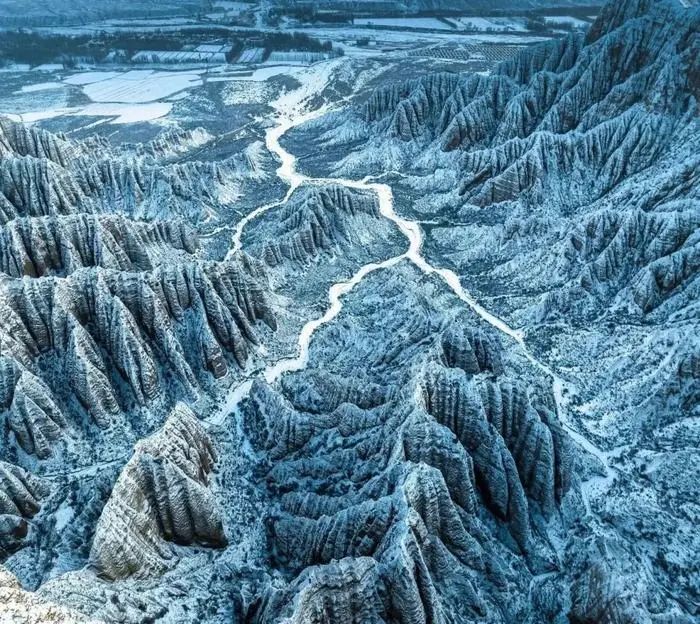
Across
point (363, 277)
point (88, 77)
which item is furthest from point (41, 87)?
point (363, 277)

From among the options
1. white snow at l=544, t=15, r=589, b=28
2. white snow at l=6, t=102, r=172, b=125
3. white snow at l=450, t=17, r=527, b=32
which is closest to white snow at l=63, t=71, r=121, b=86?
white snow at l=6, t=102, r=172, b=125

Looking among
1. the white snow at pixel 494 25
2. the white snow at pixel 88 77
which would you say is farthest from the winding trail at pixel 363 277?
the white snow at pixel 494 25

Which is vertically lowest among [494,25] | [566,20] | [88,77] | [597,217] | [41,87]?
[597,217]

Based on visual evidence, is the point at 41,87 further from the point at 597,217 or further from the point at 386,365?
the point at 597,217

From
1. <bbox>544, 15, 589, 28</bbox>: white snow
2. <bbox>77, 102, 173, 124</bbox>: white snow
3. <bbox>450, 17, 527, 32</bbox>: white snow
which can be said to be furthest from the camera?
<bbox>450, 17, 527, 32</bbox>: white snow

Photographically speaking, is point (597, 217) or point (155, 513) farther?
point (597, 217)

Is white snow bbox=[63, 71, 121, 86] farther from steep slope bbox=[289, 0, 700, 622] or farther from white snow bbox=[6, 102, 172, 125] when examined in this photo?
steep slope bbox=[289, 0, 700, 622]
